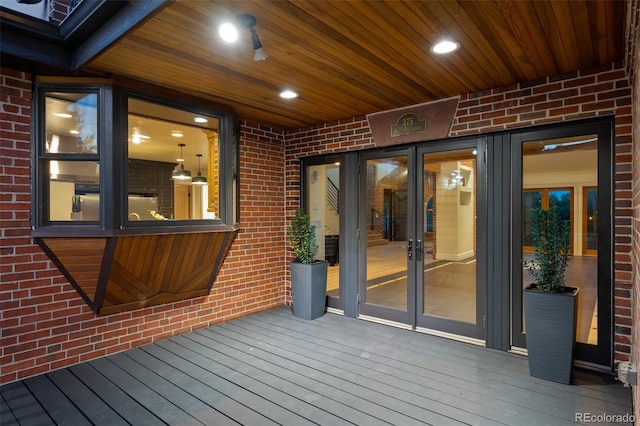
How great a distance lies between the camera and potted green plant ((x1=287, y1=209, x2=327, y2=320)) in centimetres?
445

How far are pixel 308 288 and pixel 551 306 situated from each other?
8.54 feet

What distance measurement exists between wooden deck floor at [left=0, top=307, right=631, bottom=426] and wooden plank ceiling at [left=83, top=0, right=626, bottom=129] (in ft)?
8.35

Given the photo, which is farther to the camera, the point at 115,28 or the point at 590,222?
the point at 590,222

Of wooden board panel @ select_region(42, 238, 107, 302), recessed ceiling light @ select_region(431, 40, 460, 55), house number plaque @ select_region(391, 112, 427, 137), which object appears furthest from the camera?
house number plaque @ select_region(391, 112, 427, 137)

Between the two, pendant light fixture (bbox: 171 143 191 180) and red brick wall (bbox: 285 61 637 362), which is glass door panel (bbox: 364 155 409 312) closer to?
red brick wall (bbox: 285 61 637 362)

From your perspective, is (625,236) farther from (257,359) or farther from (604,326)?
(257,359)

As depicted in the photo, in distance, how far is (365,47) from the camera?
8.35ft

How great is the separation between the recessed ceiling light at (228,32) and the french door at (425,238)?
243cm

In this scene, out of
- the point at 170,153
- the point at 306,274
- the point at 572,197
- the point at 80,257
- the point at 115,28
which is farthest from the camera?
the point at 170,153

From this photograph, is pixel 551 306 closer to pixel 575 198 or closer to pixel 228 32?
pixel 575 198

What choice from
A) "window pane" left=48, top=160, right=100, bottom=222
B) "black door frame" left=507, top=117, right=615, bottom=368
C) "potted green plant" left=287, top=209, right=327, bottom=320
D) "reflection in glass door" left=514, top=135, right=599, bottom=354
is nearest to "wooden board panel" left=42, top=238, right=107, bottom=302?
"window pane" left=48, top=160, right=100, bottom=222

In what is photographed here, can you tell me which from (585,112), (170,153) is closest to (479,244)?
(585,112)

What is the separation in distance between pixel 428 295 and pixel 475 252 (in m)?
0.75

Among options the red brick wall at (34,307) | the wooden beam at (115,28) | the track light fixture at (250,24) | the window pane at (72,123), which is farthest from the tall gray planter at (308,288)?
the wooden beam at (115,28)
